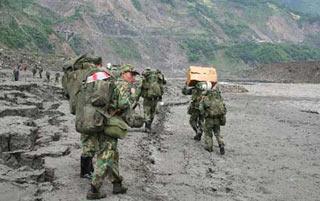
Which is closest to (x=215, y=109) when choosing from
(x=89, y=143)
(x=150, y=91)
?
(x=150, y=91)

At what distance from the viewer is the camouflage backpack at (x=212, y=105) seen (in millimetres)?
12188

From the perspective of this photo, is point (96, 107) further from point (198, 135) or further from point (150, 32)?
point (150, 32)

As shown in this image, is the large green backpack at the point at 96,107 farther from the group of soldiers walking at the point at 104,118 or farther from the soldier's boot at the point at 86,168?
the soldier's boot at the point at 86,168

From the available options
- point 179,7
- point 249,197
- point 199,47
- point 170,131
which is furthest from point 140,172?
point 179,7

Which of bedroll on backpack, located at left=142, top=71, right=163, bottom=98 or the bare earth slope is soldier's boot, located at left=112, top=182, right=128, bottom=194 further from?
the bare earth slope

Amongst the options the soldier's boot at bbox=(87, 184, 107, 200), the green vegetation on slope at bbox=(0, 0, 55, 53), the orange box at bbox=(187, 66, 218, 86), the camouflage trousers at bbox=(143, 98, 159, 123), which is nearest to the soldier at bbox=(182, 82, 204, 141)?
the orange box at bbox=(187, 66, 218, 86)

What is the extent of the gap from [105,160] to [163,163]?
350 cm

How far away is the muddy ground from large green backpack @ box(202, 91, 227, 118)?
2.89 ft

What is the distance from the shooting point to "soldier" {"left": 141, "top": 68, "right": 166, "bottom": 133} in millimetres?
14062

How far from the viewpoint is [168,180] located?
30.5 ft

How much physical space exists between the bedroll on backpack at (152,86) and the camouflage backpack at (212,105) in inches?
78.5

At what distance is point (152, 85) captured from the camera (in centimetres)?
1407

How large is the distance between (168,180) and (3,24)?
63710 millimetres

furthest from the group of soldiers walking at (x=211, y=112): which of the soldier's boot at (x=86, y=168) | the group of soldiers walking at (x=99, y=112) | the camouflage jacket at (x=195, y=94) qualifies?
the soldier's boot at (x=86, y=168)
